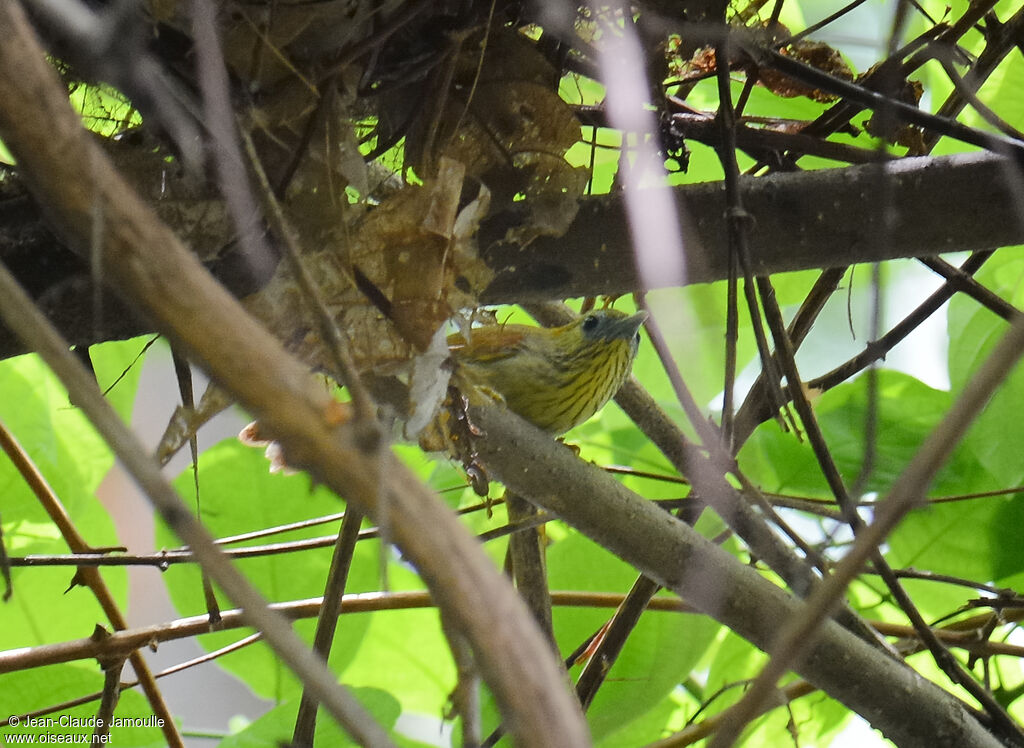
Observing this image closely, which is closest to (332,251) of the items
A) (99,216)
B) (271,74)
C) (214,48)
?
(271,74)

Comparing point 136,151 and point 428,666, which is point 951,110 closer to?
point 136,151

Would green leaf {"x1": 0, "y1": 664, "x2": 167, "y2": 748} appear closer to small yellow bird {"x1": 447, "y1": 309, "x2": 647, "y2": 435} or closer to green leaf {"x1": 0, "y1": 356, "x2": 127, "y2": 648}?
green leaf {"x1": 0, "y1": 356, "x2": 127, "y2": 648}

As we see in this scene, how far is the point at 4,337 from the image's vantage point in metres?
0.82

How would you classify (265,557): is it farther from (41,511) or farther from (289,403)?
(289,403)

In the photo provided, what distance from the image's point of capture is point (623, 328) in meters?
1.51

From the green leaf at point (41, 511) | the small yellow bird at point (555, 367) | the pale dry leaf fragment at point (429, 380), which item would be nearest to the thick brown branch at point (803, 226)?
the pale dry leaf fragment at point (429, 380)

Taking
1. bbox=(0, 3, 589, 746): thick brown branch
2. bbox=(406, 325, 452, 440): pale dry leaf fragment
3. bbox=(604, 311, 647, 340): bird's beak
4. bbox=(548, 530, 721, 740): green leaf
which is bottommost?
bbox=(0, 3, 589, 746): thick brown branch

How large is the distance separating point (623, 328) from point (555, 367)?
134 millimetres

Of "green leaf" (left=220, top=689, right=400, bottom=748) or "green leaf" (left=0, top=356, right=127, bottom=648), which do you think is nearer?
"green leaf" (left=220, top=689, right=400, bottom=748)

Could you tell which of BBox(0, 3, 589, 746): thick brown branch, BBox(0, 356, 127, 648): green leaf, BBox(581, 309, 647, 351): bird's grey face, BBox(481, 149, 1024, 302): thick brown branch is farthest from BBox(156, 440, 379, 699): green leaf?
BBox(0, 3, 589, 746): thick brown branch

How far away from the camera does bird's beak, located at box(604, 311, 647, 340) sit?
1497 millimetres

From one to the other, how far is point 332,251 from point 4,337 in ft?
1.01

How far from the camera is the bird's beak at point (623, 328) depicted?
150 centimetres

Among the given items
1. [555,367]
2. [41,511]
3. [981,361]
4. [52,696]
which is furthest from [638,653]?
[41,511]
